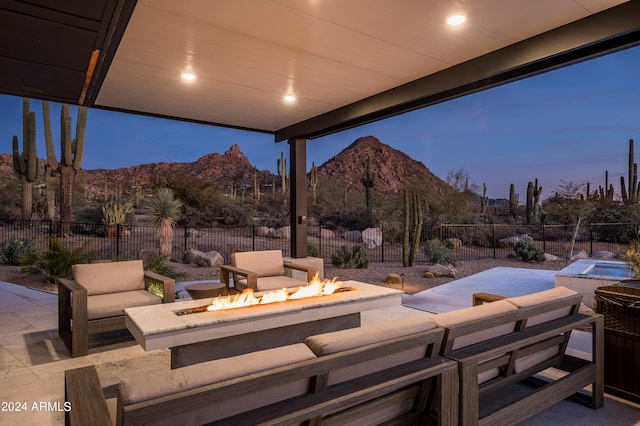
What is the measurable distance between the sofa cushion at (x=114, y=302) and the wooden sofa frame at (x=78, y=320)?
0.05 m

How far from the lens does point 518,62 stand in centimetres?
337

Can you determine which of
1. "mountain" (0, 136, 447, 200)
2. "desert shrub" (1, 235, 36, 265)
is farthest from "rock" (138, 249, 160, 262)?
"mountain" (0, 136, 447, 200)

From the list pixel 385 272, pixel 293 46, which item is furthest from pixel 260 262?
pixel 385 272

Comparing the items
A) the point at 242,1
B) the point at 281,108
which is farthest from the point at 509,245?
the point at 242,1

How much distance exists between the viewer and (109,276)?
406 cm

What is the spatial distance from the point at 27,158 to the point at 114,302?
28.4 feet

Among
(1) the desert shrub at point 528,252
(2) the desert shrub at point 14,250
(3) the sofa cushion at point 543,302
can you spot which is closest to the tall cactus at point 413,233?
(1) the desert shrub at point 528,252

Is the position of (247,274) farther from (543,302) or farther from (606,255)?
(606,255)

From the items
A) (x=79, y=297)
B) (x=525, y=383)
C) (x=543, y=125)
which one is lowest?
(x=525, y=383)

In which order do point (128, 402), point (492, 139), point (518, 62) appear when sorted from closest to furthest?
1. point (128, 402)
2. point (518, 62)
3. point (492, 139)

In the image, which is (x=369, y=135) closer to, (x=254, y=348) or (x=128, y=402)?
(x=254, y=348)

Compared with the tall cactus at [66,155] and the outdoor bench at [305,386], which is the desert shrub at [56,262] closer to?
the tall cactus at [66,155]

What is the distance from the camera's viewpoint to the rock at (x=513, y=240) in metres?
9.66

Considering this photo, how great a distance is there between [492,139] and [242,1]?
1195cm
